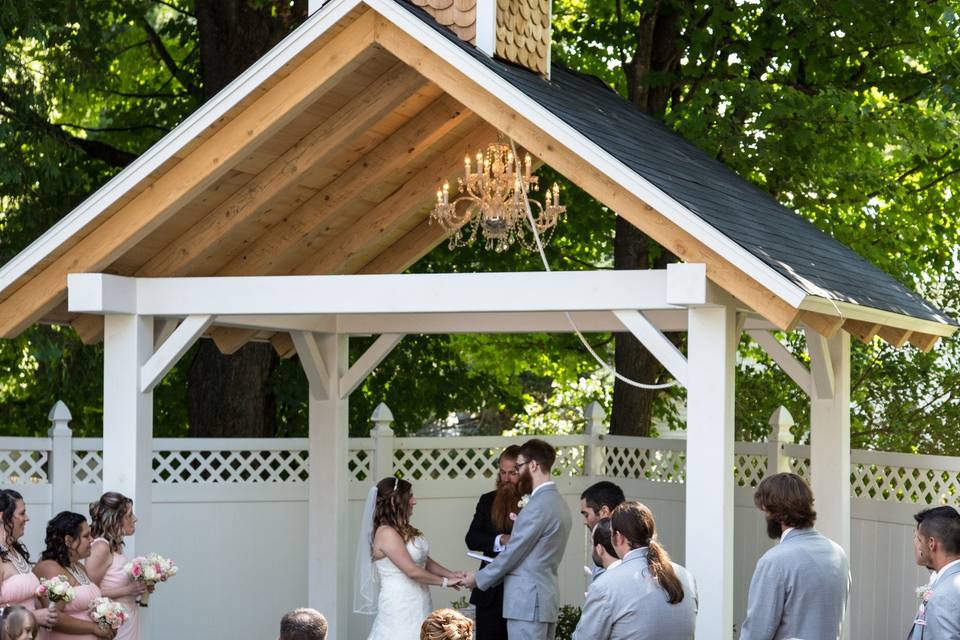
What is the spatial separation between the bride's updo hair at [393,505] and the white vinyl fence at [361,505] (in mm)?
2360

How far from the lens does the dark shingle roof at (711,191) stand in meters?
6.70

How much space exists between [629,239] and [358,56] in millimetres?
5008

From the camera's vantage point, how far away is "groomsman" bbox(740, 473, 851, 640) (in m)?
5.35

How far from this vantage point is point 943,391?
12.3m

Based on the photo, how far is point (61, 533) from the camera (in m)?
6.71

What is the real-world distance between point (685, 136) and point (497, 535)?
13.9ft

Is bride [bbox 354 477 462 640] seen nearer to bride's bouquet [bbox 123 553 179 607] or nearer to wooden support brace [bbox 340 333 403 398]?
bride's bouquet [bbox 123 553 179 607]

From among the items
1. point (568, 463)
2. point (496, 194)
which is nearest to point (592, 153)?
point (496, 194)

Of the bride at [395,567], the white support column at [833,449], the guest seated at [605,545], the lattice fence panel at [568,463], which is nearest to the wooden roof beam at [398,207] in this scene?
the bride at [395,567]

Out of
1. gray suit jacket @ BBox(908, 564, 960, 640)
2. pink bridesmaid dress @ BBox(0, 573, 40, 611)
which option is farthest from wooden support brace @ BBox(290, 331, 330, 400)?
gray suit jacket @ BBox(908, 564, 960, 640)

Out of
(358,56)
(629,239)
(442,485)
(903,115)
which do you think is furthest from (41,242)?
(903,115)

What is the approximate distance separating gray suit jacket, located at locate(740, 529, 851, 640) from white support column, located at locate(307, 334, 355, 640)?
4997 millimetres

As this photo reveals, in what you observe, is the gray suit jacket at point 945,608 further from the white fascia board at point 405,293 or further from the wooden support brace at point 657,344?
the white fascia board at point 405,293

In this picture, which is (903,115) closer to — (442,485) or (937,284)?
(937,284)
